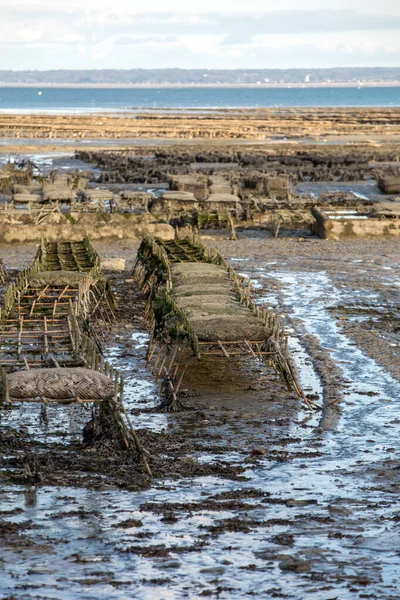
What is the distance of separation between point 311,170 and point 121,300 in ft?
85.3

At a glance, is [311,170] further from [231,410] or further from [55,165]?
[231,410]

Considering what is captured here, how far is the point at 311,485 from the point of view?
25.7ft

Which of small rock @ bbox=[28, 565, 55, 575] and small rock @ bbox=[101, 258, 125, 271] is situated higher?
small rock @ bbox=[101, 258, 125, 271]

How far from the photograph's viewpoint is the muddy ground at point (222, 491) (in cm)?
616

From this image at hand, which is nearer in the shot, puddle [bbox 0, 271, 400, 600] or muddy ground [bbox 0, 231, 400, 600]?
puddle [bbox 0, 271, 400, 600]

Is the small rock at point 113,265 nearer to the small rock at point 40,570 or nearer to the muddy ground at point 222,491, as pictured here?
the muddy ground at point 222,491

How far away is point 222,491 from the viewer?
302 inches

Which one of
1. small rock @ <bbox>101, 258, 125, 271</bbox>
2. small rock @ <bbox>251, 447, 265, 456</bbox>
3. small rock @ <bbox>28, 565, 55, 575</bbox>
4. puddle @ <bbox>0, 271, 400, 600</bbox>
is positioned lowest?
small rock @ <bbox>251, 447, 265, 456</bbox>

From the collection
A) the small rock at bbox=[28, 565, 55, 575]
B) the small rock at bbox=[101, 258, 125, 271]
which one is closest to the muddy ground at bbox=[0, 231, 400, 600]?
the small rock at bbox=[28, 565, 55, 575]

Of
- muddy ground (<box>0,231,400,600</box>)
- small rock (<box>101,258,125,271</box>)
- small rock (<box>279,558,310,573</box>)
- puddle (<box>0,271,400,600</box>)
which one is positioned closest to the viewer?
puddle (<box>0,271,400,600</box>)

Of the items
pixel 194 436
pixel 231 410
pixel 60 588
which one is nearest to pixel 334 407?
pixel 231 410

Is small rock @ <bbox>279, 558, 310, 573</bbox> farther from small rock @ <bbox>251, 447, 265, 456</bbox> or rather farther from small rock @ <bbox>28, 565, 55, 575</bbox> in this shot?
small rock @ <bbox>251, 447, 265, 456</bbox>

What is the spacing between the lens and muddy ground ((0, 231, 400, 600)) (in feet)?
20.2

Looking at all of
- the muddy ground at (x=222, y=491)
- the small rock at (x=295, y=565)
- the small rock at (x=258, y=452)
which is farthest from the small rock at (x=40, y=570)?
the small rock at (x=258, y=452)
